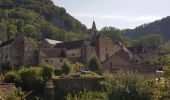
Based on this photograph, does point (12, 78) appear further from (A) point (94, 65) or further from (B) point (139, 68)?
(A) point (94, 65)

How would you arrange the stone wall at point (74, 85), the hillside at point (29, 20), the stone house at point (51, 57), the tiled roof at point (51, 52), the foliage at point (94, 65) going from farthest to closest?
the hillside at point (29, 20) < the tiled roof at point (51, 52) < the stone house at point (51, 57) < the foliage at point (94, 65) < the stone wall at point (74, 85)

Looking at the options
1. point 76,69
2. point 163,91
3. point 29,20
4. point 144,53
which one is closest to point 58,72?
point 76,69

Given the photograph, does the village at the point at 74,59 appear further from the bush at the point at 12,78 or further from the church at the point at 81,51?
the bush at the point at 12,78

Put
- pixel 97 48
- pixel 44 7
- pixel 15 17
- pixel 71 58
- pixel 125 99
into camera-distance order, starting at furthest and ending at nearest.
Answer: pixel 44 7 → pixel 15 17 → pixel 97 48 → pixel 71 58 → pixel 125 99

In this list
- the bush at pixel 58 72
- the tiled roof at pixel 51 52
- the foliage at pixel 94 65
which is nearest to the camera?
the bush at pixel 58 72

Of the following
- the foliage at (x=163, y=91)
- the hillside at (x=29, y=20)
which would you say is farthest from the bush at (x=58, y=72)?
the hillside at (x=29, y=20)

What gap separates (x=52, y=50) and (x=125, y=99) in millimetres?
50134

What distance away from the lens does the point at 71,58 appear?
91.4m

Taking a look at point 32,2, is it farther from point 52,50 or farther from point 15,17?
point 52,50

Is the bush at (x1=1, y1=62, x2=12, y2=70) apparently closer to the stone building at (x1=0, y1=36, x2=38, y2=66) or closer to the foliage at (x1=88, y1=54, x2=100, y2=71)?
the stone building at (x1=0, y1=36, x2=38, y2=66)

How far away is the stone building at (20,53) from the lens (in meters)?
85.0

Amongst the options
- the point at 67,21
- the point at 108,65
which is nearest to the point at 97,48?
the point at 108,65

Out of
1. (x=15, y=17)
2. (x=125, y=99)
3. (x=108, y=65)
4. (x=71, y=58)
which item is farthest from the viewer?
(x=15, y=17)

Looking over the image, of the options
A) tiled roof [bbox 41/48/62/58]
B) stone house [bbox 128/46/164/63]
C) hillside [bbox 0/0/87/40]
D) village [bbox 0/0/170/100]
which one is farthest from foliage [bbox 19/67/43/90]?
hillside [bbox 0/0/87/40]
